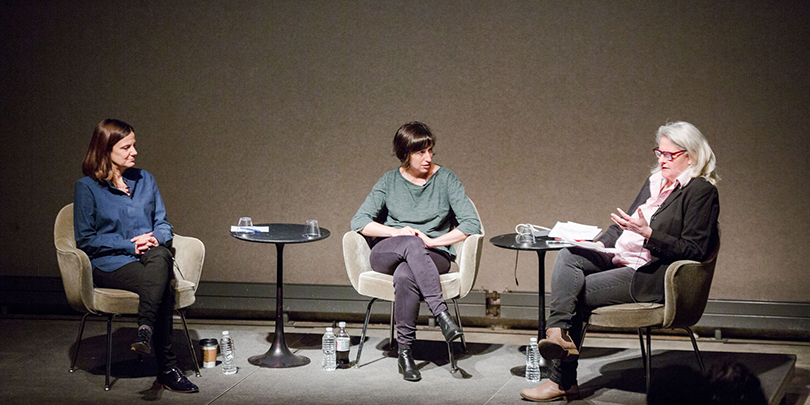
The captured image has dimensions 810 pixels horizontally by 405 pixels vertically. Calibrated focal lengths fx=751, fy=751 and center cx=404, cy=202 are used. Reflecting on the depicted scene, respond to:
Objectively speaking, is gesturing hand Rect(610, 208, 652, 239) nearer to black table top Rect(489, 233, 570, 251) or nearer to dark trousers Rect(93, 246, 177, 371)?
black table top Rect(489, 233, 570, 251)

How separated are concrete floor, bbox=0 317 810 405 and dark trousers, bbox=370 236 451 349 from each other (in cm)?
26

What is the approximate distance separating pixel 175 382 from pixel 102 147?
3.94 feet

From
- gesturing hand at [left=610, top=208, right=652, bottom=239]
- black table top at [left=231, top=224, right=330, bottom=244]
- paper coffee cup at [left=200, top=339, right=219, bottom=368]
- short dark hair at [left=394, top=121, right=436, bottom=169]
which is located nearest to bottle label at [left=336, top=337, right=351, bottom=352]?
black table top at [left=231, top=224, right=330, bottom=244]

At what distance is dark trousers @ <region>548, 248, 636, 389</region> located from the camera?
3.28m

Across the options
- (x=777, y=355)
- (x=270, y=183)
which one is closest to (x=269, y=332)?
(x=270, y=183)

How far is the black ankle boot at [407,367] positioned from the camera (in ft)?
12.0

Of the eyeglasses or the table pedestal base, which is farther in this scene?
the table pedestal base

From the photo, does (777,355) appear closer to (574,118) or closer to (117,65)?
(574,118)

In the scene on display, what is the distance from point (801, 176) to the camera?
458 cm

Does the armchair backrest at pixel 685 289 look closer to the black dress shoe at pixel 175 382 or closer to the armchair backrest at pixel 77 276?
the black dress shoe at pixel 175 382

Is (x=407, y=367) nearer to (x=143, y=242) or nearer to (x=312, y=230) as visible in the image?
(x=312, y=230)

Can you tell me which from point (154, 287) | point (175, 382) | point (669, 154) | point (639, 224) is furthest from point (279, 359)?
point (669, 154)

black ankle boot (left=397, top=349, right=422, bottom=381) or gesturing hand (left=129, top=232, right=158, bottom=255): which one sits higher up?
gesturing hand (left=129, top=232, right=158, bottom=255)

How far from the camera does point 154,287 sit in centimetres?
348
